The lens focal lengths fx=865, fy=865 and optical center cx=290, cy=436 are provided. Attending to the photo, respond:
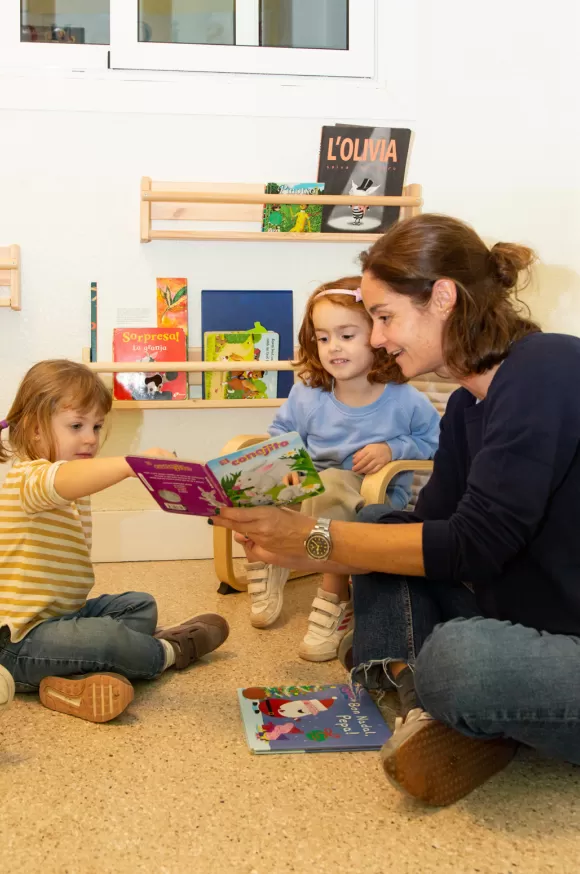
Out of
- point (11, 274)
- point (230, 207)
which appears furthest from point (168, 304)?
point (11, 274)

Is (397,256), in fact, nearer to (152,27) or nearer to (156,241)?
(156,241)

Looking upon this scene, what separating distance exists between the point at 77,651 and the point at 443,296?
835 mm

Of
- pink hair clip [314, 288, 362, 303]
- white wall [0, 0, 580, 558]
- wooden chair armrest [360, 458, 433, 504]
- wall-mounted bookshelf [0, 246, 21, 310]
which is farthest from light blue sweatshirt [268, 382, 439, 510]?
wall-mounted bookshelf [0, 246, 21, 310]

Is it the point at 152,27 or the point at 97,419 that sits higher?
the point at 152,27

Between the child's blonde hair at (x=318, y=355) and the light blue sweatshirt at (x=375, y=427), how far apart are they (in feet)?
0.12

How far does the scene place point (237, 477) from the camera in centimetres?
120

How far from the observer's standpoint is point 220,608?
6.81ft

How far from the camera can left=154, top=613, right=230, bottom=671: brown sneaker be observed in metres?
1.63

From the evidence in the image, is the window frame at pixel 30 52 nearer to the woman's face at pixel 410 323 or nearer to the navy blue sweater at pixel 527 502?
the woman's face at pixel 410 323

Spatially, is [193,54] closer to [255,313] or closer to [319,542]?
[255,313]

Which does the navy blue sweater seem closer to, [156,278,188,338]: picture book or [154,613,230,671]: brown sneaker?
Result: [154,613,230,671]: brown sneaker

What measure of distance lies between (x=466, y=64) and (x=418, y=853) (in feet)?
7.58

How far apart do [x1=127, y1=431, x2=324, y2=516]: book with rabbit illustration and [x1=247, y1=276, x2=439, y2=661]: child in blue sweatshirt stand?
23.1 inches

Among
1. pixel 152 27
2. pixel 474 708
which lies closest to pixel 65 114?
pixel 152 27
